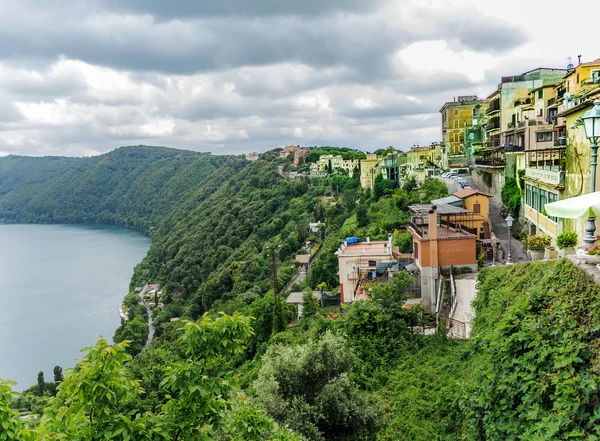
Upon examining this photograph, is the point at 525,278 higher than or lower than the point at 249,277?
higher

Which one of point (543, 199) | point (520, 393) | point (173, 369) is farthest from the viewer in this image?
point (543, 199)

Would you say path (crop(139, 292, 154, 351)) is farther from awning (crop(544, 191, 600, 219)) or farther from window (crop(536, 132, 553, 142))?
awning (crop(544, 191, 600, 219))

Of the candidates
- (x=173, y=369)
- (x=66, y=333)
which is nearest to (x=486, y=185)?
(x=173, y=369)

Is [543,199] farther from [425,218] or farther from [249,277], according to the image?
[249,277]

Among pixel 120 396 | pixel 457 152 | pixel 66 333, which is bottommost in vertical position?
pixel 66 333

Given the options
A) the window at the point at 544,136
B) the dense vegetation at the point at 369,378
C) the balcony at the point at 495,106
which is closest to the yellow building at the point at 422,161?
the balcony at the point at 495,106

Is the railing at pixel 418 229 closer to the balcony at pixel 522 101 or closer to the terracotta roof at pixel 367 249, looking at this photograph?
the terracotta roof at pixel 367 249

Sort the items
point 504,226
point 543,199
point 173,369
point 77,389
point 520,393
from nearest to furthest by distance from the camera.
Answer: point 77,389 → point 173,369 → point 520,393 → point 543,199 → point 504,226

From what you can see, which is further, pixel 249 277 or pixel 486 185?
pixel 249 277
